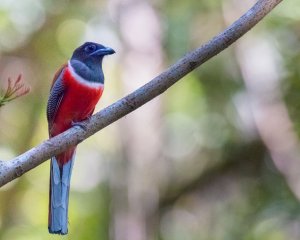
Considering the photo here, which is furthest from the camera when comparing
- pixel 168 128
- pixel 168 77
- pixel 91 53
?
pixel 168 128

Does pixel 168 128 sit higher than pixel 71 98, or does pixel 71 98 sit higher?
pixel 168 128

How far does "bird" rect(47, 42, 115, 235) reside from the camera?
4.20 meters

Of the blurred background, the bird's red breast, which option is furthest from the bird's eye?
the blurred background

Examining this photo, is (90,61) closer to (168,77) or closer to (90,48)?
(90,48)

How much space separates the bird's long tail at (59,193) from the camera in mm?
3732

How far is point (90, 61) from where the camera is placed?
4.37 meters

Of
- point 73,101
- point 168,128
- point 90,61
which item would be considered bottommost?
point 73,101

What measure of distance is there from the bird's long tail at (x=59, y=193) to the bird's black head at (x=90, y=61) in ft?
1.40

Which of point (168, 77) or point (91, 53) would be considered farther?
point (91, 53)

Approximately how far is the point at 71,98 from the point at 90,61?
0.77ft

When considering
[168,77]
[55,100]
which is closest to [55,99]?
[55,100]

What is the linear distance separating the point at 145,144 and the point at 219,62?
153 centimetres

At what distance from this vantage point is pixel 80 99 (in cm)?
429

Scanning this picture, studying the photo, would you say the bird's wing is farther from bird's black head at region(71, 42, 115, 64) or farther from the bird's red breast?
bird's black head at region(71, 42, 115, 64)
